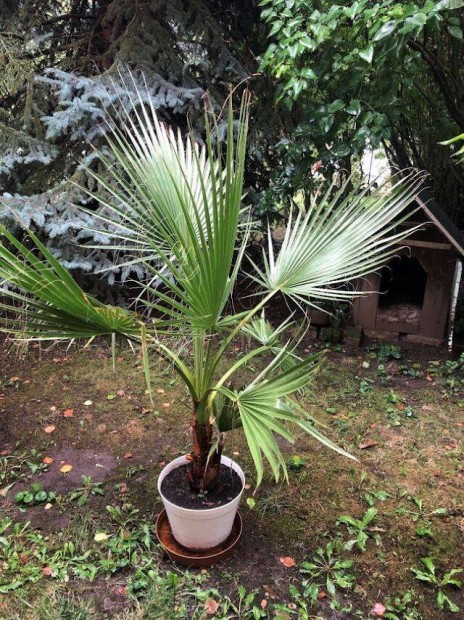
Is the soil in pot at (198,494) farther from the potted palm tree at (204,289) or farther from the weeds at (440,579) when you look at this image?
the weeds at (440,579)

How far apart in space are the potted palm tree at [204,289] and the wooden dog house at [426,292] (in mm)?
1495

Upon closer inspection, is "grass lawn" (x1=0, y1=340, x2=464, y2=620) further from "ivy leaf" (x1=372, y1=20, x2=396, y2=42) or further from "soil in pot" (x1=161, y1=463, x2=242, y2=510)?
"ivy leaf" (x1=372, y1=20, x2=396, y2=42)

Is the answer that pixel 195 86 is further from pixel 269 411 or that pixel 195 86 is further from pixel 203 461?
pixel 269 411

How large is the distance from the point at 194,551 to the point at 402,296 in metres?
3.06

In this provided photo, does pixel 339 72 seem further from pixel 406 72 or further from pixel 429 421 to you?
pixel 429 421

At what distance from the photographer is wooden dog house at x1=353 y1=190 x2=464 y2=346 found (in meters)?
3.34

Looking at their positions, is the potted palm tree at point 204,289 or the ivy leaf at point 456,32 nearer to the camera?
the potted palm tree at point 204,289

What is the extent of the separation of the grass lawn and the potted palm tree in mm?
273

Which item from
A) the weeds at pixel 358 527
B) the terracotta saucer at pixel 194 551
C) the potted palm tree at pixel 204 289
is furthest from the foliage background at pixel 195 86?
the weeds at pixel 358 527

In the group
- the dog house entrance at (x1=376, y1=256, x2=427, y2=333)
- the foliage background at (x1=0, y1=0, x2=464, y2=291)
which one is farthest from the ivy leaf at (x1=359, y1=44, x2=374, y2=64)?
the dog house entrance at (x1=376, y1=256, x2=427, y2=333)

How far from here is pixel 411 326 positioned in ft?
12.5

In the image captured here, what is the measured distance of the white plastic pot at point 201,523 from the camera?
6.05ft

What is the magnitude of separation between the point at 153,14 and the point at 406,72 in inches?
85.5

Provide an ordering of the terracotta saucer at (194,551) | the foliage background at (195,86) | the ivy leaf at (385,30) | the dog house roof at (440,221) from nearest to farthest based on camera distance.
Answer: the terracotta saucer at (194,551) < the ivy leaf at (385,30) < the foliage background at (195,86) < the dog house roof at (440,221)
